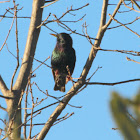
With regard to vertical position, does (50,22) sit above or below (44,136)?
above

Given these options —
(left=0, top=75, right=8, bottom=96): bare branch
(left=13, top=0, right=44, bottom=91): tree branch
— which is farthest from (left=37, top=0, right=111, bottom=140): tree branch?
(left=0, top=75, right=8, bottom=96): bare branch

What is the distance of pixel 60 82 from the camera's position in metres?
5.55

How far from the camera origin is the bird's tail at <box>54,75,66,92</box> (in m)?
5.52

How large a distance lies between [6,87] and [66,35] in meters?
1.93

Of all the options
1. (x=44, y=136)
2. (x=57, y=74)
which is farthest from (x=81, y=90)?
(x=57, y=74)

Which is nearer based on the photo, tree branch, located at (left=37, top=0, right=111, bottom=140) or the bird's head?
tree branch, located at (left=37, top=0, right=111, bottom=140)

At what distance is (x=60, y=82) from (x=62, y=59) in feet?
1.65

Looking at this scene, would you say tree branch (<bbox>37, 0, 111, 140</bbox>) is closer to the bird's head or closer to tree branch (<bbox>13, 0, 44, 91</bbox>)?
tree branch (<bbox>13, 0, 44, 91</bbox>)

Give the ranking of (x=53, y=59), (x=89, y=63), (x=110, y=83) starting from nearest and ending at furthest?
(x=110, y=83), (x=89, y=63), (x=53, y=59)

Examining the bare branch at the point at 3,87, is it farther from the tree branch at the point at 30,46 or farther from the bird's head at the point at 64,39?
the bird's head at the point at 64,39

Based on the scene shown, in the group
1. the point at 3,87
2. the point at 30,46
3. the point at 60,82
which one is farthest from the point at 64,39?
the point at 3,87

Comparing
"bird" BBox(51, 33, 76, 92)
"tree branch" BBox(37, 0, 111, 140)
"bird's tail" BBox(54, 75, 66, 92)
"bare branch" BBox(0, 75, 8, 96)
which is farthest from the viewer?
"bird's tail" BBox(54, 75, 66, 92)

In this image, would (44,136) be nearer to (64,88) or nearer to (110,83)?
(110,83)

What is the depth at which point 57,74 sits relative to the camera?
5496 millimetres
